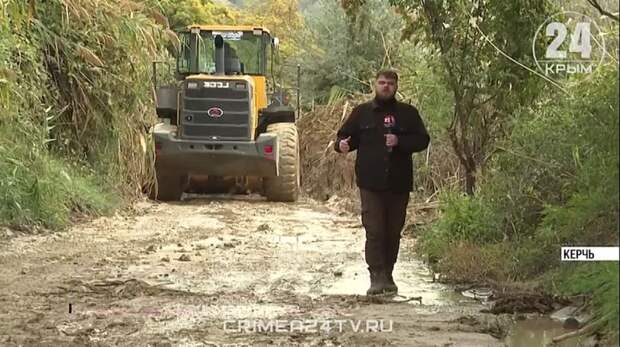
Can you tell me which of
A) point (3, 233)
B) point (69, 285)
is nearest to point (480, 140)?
point (69, 285)

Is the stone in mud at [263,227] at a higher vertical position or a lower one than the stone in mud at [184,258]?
lower

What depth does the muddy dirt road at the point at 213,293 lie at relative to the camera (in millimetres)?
5375

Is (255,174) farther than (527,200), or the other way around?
(255,174)

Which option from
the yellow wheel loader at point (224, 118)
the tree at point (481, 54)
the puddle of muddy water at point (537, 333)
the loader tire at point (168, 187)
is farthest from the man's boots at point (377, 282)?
the loader tire at point (168, 187)

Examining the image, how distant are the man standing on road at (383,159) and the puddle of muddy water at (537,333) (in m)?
1.29

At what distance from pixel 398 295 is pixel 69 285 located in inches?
98.2

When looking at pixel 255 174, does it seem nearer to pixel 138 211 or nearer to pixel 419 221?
pixel 138 211

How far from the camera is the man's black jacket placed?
6547mm

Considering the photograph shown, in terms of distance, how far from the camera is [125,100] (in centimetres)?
1363

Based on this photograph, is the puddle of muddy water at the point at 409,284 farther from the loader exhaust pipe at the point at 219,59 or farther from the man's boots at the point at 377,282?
the loader exhaust pipe at the point at 219,59

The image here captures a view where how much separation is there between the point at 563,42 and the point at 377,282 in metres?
3.12

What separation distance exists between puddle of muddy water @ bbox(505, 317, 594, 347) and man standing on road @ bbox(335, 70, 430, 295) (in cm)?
129

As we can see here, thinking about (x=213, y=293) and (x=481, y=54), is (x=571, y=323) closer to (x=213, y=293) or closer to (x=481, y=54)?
(x=213, y=293)

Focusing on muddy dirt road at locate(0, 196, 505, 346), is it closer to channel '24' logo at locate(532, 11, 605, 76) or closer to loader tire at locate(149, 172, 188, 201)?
channel '24' logo at locate(532, 11, 605, 76)
